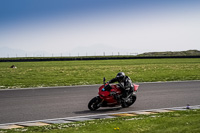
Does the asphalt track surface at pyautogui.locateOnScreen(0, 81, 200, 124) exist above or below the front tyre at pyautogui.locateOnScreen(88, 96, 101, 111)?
below

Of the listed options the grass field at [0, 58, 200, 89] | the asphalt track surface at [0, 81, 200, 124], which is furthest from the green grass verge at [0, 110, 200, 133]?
the grass field at [0, 58, 200, 89]

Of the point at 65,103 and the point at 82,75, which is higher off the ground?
the point at 82,75

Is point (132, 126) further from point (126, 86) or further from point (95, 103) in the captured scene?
point (126, 86)

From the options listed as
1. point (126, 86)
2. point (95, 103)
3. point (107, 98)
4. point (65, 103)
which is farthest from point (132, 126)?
point (65, 103)

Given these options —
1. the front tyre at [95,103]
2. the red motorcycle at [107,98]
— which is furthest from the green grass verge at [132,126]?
the front tyre at [95,103]

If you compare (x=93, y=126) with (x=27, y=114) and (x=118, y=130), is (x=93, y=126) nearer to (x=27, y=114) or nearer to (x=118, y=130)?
(x=118, y=130)

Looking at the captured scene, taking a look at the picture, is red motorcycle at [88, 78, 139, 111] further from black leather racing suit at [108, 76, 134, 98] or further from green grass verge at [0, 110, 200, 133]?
green grass verge at [0, 110, 200, 133]

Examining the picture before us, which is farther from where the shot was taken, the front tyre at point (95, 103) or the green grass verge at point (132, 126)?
the front tyre at point (95, 103)

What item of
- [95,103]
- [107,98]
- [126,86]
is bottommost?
[95,103]

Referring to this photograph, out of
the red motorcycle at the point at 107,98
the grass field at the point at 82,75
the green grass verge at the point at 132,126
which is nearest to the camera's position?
the green grass verge at the point at 132,126

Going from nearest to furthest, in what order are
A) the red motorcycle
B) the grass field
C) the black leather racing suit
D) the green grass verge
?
the green grass verge
the red motorcycle
the black leather racing suit
the grass field

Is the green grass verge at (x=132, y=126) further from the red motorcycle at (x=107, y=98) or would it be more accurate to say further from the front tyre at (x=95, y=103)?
the front tyre at (x=95, y=103)

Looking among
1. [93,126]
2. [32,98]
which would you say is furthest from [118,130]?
[32,98]

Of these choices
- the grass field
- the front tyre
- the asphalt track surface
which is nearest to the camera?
the asphalt track surface
